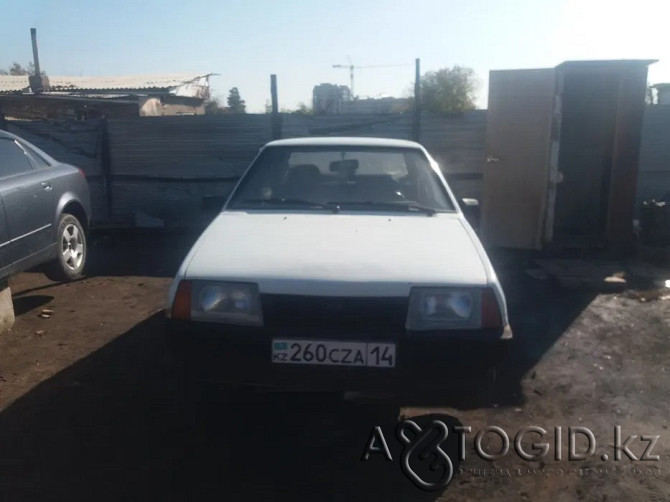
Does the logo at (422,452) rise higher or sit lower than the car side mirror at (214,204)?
lower

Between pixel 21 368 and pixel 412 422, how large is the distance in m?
2.79

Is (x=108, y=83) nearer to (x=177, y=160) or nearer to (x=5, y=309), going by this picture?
(x=177, y=160)

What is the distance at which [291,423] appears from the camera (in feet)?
12.2

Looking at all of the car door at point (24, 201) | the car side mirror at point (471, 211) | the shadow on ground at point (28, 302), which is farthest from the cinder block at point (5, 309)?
the car side mirror at point (471, 211)

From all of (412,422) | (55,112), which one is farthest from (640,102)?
(55,112)

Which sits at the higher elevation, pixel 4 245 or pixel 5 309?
pixel 4 245

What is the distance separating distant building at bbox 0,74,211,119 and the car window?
956 cm

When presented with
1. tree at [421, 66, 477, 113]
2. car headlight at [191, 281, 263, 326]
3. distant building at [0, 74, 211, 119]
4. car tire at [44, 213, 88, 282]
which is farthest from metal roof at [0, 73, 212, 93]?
car headlight at [191, 281, 263, 326]

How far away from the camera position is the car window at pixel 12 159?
5.49 metres

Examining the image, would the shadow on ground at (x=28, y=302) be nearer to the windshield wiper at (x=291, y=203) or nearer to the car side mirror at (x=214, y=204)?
the car side mirror at (x=214, y=204)

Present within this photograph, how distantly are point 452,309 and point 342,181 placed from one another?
1.72 metres

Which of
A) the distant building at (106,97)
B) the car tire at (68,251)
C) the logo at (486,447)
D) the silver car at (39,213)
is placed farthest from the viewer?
the distant building at (106,97)

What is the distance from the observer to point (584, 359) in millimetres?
4766

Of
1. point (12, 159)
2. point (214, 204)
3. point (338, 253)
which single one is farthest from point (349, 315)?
point (12, 159)
